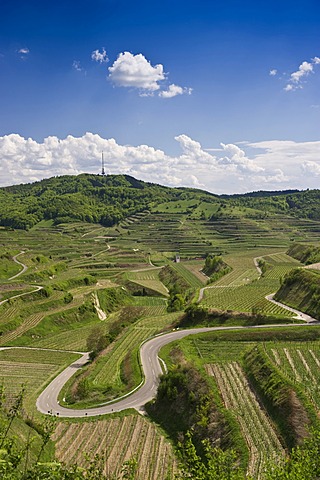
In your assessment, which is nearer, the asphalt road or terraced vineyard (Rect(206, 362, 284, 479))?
terraced vineyard (Rect(206, 362, 284, 479))

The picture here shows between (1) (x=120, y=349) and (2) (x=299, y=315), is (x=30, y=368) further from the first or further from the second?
(2) (x=299, y=315)

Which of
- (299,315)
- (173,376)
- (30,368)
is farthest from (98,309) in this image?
(173,376)

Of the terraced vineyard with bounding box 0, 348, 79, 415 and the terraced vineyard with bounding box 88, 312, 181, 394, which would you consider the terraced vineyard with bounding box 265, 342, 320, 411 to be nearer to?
the terraced vineyard with bounding box 88, 312, 181, 394

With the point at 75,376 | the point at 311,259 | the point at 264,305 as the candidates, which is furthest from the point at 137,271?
the point at 75,376

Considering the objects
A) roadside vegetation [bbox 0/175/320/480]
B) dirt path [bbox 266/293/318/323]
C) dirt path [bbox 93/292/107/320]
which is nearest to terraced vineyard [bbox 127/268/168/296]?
roadside vegetation [bbox 0/175/320/480]

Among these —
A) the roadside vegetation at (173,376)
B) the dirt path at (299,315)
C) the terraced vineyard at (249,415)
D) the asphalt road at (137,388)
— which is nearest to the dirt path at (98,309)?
the roadside vegetation at (173,376)

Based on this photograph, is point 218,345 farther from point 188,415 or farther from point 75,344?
point 75,344
